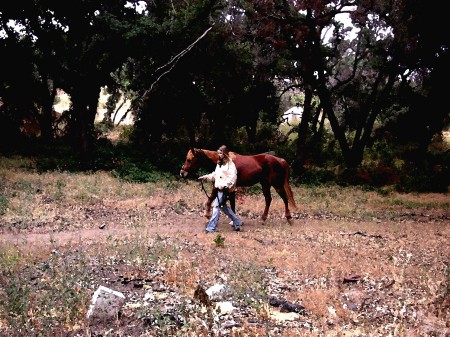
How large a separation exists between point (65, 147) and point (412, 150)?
2082 cm

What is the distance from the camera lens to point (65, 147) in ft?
95.9

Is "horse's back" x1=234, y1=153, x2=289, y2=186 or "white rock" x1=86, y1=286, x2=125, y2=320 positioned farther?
"horse's back" x1=234, y1=153, x2=289, y2=186

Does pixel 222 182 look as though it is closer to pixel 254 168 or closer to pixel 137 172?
pixel 254 168

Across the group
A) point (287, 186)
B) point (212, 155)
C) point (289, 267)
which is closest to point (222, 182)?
point (212, 155)

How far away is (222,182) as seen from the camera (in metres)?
14.0

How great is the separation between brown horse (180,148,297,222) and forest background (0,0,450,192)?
5.84m

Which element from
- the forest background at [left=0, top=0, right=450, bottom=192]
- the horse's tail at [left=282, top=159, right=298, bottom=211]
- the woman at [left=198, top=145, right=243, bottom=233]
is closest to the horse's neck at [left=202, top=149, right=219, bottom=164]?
the woman at [left=198, top=145, right=243, bottom=233]

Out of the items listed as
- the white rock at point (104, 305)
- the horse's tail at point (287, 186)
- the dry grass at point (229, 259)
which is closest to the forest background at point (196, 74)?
the dry grass at point (229, 259)

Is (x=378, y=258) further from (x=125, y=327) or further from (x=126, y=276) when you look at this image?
(x=125, y=327)

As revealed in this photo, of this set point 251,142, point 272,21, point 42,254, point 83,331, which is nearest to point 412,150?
point 251,142

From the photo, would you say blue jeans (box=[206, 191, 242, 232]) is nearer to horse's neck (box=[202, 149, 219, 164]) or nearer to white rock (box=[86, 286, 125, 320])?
horse's neck (box=[202, 149, 219, 164])

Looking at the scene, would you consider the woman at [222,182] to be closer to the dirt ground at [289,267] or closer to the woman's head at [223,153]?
the woman's head at [223,153]

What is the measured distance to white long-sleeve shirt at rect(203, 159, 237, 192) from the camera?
46.0 ft

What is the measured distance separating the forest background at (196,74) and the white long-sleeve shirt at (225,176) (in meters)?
7.11
